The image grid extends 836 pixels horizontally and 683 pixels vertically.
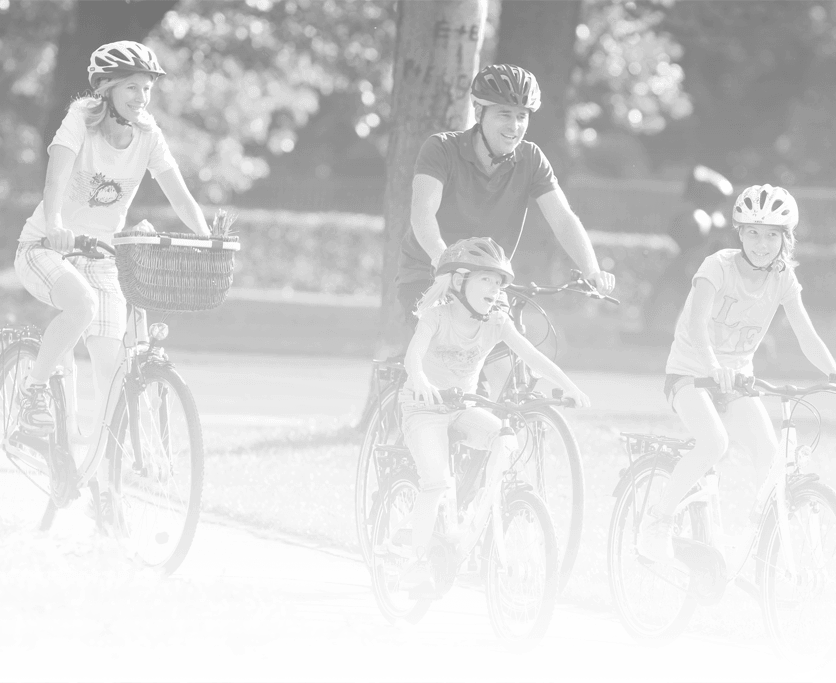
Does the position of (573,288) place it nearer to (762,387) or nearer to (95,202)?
(762,387)

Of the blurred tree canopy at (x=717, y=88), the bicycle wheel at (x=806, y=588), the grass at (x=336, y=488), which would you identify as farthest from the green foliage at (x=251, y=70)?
the bicycle wheel at (x=806, y=588)

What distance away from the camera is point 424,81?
397 inches

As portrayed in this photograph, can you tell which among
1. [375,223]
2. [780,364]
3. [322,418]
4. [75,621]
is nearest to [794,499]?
[75,621]

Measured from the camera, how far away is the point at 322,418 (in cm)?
1180

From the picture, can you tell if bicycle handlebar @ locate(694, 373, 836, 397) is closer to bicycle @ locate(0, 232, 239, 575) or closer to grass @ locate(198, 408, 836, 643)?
grass @ locate(198, 408, 836, 643)

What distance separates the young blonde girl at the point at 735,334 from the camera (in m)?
5.43

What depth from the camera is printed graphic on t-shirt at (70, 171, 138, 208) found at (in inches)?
246

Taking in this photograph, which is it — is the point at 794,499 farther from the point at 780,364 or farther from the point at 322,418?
the point at 780,364

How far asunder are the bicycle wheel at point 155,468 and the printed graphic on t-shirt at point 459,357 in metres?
0.97

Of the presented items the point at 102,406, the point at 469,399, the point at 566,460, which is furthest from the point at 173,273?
the point at 566,460

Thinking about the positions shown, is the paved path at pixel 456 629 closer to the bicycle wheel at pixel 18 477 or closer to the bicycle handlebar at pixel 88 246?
the bicycle wheel at pixel 18 477

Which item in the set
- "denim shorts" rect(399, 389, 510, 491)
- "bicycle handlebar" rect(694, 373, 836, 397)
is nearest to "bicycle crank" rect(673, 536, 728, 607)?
"bicycle handlebar" rect(694, 373, 836, 397)

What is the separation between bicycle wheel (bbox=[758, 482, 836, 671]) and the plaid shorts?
8.96 ft

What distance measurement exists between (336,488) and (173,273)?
9.07ft
